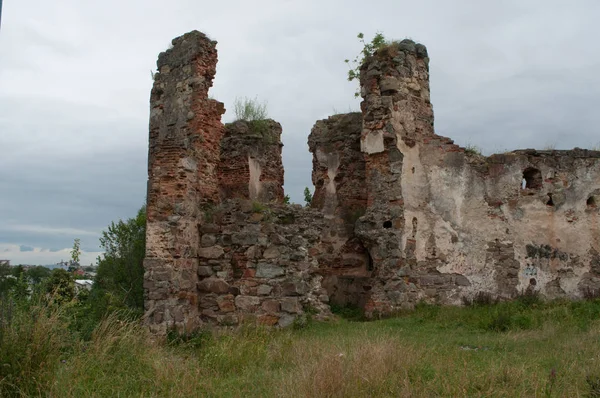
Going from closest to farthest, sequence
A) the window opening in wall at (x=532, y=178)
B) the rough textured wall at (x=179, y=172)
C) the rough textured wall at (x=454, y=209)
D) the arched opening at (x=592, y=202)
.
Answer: the rough textured wall at (x=179, y=172)
the rough textured wall at (x=454, y=209)
the window opening in wall at (x=532, y=178)
the arched opening at (x=592, y=202)

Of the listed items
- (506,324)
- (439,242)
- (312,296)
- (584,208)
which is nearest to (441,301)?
(439,242)

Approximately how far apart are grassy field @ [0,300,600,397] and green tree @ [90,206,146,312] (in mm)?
3528

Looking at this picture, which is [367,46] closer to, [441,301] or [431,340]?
[441,301]

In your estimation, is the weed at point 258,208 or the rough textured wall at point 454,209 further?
the rough textured wall at point 454,209

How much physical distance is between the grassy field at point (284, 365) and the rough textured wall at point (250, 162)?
489cm

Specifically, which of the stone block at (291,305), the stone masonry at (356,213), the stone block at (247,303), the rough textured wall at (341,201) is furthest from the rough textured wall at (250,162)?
the stone block at (291,305)

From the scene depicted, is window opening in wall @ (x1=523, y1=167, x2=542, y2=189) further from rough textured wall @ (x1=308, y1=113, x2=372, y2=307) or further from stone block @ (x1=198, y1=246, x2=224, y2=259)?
stone block @ (x1=198, y1=246, x2=224, y2=259)

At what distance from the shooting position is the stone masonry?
1005 cm

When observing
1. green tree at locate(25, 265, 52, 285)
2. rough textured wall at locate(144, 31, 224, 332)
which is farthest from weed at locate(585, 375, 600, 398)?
green tree at locate(25, 265, 52, 285)

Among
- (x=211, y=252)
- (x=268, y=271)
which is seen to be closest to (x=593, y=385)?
(x=268, y=271)

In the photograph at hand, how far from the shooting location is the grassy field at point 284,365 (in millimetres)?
5500

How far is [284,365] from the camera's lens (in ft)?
22.7

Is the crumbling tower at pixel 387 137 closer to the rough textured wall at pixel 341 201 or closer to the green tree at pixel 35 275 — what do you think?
the rough textured wall at pixel 341 201

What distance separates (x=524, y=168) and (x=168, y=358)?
1002 cm
